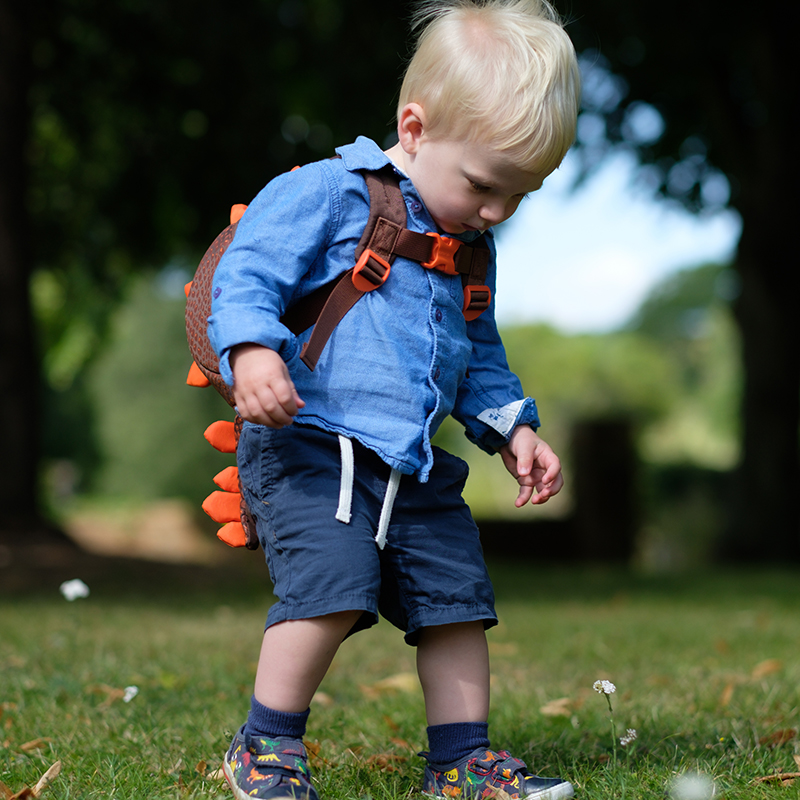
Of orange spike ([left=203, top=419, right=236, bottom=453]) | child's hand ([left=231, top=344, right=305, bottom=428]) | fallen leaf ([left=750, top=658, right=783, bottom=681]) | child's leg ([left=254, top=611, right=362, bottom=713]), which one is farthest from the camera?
fallen leaf ([left=750, top=658, right=783, bottom=681])

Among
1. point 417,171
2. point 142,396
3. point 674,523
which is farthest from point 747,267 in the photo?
point 142,396

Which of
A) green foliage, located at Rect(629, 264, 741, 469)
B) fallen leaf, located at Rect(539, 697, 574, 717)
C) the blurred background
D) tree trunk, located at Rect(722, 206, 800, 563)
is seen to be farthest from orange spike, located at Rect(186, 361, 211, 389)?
green foliage, located at Rect(629, 264, 741, 469)

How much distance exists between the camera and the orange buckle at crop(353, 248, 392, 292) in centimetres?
198

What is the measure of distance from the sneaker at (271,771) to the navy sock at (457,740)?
33 cm

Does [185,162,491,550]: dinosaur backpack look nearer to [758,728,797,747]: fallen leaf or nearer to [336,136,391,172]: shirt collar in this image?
[336,136,391,172]: shirt collar

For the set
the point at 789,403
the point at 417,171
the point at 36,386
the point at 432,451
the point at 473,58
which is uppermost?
the point at 473,58

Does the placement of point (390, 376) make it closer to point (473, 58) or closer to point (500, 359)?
point (500, 359)

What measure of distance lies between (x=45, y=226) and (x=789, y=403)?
9.20 meters

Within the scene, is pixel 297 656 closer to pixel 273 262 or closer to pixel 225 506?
pixel 225 506

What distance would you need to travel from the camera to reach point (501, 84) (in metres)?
1.92

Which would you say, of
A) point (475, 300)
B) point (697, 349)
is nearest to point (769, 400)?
point (475, 300)

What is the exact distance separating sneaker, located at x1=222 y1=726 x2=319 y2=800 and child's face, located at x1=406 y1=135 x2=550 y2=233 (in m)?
1.13

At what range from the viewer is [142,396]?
29984 mm

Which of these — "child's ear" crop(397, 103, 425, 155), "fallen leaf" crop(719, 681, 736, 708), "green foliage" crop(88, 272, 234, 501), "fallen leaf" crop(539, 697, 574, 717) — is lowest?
"green foliage" crop(88, 272, 234, 501)
